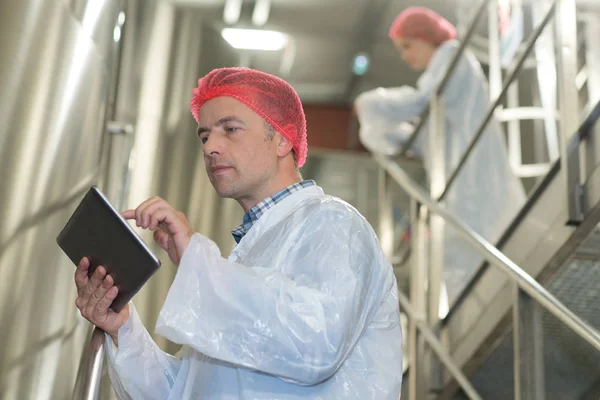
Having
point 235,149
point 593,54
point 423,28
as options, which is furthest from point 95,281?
point 593,54

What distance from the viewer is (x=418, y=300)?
306 cm

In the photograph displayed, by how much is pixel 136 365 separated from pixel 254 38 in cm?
633

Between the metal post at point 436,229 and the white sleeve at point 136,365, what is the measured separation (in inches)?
58.3

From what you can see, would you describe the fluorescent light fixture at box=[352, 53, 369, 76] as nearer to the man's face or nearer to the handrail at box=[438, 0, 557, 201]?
the handrail at box=[438, 0, 557, 201]

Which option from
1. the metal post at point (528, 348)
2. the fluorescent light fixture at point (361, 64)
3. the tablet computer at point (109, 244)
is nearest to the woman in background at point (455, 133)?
the metal post at point (528, 348)

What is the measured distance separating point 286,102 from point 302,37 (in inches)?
249

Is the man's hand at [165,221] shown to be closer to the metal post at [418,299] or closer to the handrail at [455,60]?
the metal post at [418,299]

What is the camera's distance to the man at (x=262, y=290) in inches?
48.9

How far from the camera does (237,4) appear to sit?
7.17m

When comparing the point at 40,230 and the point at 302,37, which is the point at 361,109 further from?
the point at 302,37

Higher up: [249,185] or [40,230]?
[249,185]

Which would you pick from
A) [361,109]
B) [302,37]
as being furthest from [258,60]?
[361,109]

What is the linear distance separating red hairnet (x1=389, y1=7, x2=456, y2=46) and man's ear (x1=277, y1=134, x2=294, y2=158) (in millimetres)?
2020

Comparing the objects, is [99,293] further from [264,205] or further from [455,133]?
[455,133]
